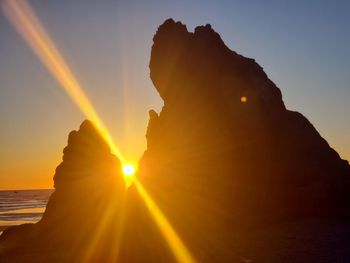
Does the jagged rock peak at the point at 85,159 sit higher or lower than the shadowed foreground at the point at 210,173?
higher

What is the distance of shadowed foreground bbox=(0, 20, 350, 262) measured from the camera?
3866 cm

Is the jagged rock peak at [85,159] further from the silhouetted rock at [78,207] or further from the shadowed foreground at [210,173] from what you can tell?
the shadowed foreground at [210,173]

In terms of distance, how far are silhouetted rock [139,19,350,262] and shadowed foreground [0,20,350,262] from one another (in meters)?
0.11

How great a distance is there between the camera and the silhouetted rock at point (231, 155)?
4084 cm

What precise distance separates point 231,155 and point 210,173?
290cm

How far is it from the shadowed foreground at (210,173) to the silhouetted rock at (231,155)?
0.11m

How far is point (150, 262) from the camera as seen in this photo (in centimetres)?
2616

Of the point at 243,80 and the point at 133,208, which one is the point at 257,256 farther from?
the point at 243,80

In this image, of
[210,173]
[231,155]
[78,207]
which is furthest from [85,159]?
[231,155]

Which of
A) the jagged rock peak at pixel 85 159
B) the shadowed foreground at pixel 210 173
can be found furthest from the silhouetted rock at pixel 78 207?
the shadowed foreground at pixel 210 173

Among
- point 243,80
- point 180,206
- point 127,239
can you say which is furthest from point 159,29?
point 127,239

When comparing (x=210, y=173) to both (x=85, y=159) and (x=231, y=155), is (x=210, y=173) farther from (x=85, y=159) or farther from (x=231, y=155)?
(x=85, y=159)

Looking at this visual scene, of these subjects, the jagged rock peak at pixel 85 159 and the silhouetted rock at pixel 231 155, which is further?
the jagged rock peak at pixel 85 159

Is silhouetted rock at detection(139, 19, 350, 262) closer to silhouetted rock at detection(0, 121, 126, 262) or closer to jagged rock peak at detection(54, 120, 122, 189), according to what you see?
silhouetted rock at detection(0, 121, 126, 262)
